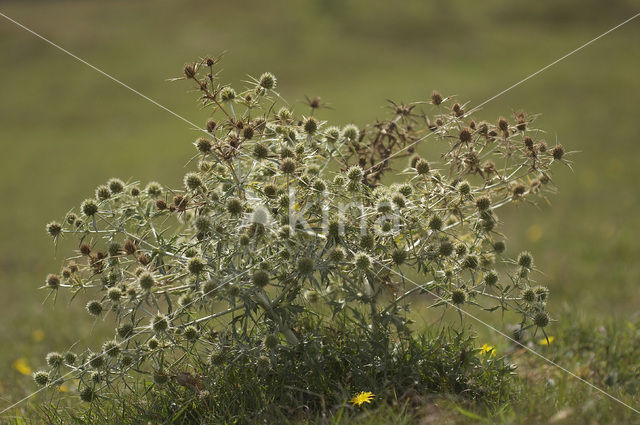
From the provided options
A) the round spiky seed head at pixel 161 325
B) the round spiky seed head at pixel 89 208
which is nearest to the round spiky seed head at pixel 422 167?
the round spiky seed head at pixel 161 325

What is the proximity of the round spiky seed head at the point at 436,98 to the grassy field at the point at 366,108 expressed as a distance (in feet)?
2.82

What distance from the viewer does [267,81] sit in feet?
10.9

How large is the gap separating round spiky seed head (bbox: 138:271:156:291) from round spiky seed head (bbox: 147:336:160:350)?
35 centimetres

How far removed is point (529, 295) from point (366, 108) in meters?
17.9

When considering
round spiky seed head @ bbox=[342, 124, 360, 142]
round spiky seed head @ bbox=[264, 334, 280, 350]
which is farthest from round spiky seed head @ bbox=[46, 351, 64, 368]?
round spiky seed head @ bbox=[342, 124, 360, 142]

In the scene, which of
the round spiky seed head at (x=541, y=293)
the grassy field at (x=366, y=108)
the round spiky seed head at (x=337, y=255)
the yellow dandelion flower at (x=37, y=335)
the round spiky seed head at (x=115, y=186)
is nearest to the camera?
the round spiky seed head at (x=337, y=255)

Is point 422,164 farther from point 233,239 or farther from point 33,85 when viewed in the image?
point 33,85

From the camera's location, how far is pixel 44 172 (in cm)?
2014

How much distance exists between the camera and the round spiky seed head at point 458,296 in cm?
309

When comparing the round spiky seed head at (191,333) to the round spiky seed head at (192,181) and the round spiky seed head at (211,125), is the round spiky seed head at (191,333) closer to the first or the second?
the round spiky seed head at (192,181)

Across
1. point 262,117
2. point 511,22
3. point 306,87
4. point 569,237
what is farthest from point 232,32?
point 262,117

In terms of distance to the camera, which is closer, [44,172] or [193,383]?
[193,383]

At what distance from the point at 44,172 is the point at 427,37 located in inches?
764

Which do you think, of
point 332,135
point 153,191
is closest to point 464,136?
point 332,135
